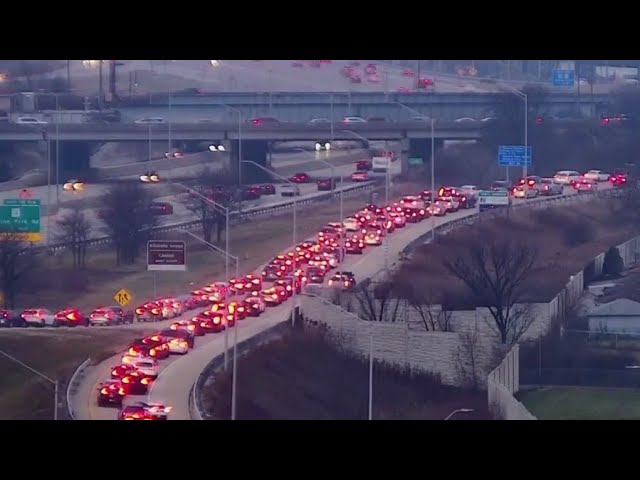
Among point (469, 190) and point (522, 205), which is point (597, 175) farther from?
point (469, 190)

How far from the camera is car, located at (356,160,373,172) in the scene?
75.3ft

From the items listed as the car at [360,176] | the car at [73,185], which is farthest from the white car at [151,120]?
the car at [360,176]

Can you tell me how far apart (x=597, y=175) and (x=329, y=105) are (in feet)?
14.4

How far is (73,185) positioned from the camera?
2120 centimetres

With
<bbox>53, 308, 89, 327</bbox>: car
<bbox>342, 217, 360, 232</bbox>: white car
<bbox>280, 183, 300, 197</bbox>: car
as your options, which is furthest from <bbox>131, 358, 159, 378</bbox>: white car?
<bbox>280, 183, 300, 197</bbox>: car

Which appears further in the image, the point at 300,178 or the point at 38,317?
the point at 300,178

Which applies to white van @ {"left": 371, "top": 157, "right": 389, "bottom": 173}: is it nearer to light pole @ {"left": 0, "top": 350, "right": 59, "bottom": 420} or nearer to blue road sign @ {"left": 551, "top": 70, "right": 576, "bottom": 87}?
blue road sign @ {"left": 551, "top": 70, "right": 576, "bottom": 87}

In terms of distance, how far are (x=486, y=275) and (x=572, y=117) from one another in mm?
6091

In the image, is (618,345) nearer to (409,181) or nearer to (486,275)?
(486,275)

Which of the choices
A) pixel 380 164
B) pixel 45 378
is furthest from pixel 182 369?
pixel 380 164

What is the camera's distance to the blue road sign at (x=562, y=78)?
79.7 feet

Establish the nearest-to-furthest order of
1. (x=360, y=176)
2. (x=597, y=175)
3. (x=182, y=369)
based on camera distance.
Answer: (x=182, y=369) < (x=360, y=176) < (x=597, y=175)

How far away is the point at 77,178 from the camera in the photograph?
21.6 meters
